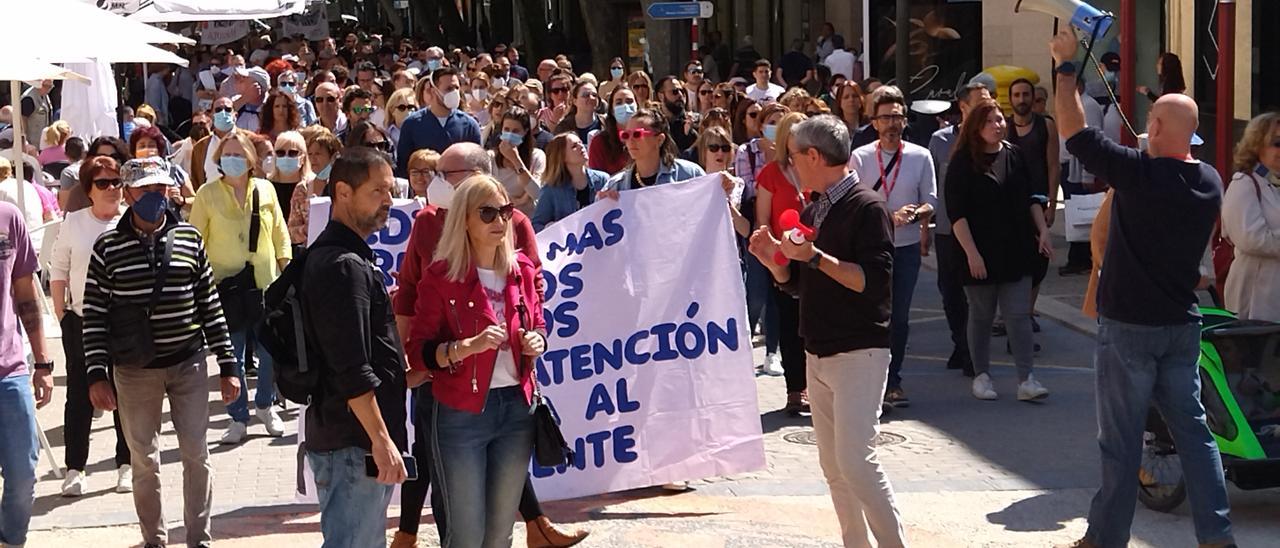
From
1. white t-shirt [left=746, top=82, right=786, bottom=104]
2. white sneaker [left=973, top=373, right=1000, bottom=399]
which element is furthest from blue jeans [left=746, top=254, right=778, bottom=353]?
white t-shirt [left=746, top=82, right=786, bottom=104]

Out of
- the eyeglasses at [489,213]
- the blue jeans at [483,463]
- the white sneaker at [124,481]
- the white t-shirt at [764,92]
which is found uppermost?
the eyeglasses at [489,213]

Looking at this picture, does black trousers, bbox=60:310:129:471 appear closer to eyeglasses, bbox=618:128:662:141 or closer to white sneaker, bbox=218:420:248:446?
white sneaker, bbox=218:420:248:446

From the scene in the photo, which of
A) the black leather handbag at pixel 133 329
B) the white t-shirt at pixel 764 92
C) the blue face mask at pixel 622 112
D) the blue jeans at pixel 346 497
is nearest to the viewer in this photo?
the blue jeans at pixel 346 497

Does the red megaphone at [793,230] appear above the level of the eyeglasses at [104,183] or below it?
below

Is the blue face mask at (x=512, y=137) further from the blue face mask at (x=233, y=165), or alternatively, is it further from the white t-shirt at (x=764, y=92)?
the white t-shirt at (x=764, y=92)

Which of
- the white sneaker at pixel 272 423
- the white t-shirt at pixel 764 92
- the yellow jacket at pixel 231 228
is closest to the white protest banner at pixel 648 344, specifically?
the yellow jacket at pixel 231 228

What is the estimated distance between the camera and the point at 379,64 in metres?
35.0

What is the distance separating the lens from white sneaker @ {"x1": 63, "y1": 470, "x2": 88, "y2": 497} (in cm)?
880

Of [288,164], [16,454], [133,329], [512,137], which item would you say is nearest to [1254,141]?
[512,137]

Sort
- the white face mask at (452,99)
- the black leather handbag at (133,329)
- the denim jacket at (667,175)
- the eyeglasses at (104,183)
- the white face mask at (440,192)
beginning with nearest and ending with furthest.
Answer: the black leather handbag at (133,329), the white face mask at (440,192), the eyeglasses at (104,183), the denim jacket at (667,175), the white face mask at (452,99)

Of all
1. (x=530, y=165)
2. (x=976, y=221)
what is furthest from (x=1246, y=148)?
(x=530, y=165)

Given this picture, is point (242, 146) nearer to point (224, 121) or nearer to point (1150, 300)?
point (224, 121)

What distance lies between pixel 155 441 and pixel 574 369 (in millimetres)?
1843

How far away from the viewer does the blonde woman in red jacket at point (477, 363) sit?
228 inches
